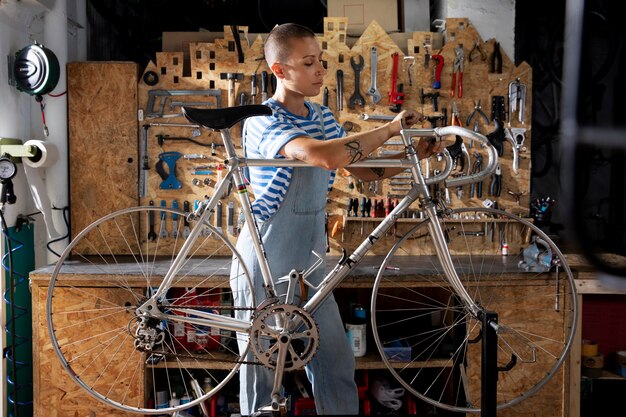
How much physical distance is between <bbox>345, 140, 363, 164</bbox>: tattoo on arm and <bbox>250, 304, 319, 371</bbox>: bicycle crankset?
2.07ft

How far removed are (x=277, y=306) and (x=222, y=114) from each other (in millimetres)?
756

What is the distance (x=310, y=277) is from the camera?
2777 millimetres

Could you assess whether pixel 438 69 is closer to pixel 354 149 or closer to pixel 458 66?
pixel 458 66

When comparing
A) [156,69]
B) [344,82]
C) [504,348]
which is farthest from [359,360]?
[156,69]

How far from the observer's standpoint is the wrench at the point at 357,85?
3986mm

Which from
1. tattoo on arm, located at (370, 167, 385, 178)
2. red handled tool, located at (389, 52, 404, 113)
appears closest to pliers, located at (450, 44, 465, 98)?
red handled tool, located at (389, 52, 404, 113)

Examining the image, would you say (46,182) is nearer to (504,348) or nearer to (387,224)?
(387,224)

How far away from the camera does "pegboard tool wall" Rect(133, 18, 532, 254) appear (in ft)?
13.1

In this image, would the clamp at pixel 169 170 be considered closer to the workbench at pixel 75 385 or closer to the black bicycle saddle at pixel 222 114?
the workbench at pixel 75 385

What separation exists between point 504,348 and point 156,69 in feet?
8.17

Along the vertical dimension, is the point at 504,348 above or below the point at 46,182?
below

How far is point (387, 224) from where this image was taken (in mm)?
2689

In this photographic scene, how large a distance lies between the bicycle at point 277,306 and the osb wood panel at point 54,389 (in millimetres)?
65

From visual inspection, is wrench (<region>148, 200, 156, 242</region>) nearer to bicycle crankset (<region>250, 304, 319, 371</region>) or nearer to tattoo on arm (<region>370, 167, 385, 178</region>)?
bicycle crankset (<region>250, 304, 319, 371</region>)
